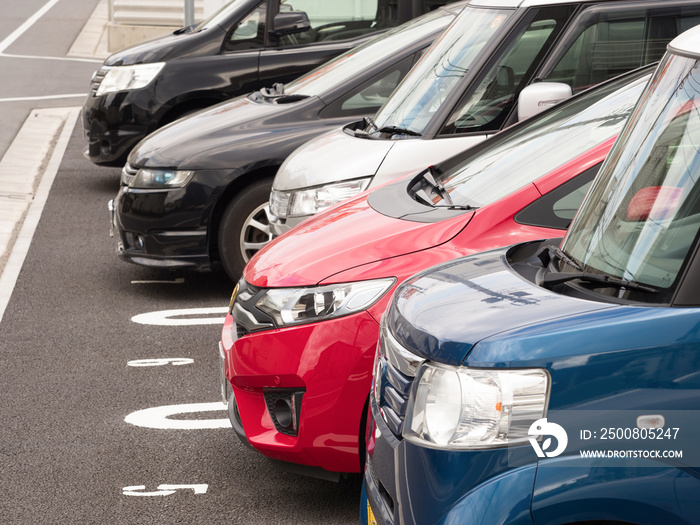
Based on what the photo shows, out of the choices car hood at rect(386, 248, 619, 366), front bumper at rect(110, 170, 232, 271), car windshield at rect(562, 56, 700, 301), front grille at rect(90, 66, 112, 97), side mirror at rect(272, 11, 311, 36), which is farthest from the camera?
front grille at rect(90, 66, 112, 97)

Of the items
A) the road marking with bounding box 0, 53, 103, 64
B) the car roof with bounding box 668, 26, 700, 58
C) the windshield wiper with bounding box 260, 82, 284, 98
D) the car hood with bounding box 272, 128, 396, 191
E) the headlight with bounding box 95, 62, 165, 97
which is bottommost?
the road marking with bounding box 0, 53, 103, 64

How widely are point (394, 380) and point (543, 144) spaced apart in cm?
190

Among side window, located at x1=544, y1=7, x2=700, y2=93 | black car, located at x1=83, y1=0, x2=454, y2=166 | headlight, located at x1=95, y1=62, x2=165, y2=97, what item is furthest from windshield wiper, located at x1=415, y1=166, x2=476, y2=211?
headlight, located at x1=95, y1=62, x2=165, y2=97

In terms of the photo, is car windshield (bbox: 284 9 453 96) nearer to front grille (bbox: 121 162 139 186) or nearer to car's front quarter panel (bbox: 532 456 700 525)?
front grille (bbox: 121 162 139 186)

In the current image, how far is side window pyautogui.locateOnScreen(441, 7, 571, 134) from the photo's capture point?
5.57 meters

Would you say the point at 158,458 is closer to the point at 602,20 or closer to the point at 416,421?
the point at 416,421

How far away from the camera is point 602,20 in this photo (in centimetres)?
571

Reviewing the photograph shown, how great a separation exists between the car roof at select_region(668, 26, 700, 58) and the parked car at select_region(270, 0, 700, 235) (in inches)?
107

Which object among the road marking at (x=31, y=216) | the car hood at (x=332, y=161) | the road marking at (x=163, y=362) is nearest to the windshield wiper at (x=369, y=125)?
the car hood at (x=332, y=161)

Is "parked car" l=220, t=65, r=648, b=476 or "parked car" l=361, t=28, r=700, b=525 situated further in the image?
"parked car" l=220, t=65, r=648, b=476

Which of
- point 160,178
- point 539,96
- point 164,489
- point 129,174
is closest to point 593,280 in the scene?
point 164,489

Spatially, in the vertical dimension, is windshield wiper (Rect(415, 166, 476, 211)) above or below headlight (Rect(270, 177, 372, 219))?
above

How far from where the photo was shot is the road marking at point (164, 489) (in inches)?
162

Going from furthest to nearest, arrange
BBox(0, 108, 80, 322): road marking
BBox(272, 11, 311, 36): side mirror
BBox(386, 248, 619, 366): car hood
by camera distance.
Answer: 1. BBox(272, 11, 311, 36): side mirror
2. BBox(0, 108, 80, 322): road marking
3. BBox(386, 248, 619, 366): car hood
